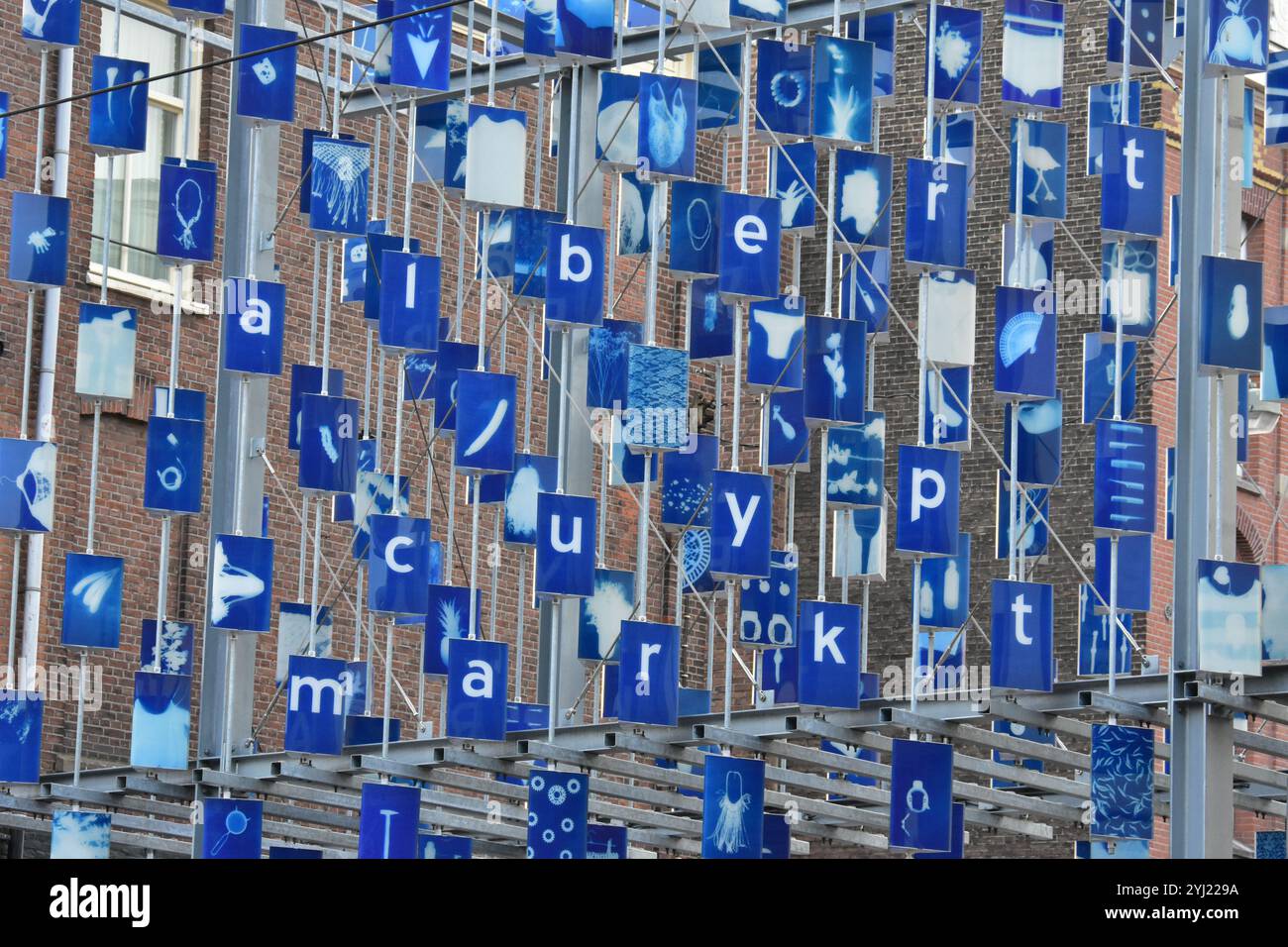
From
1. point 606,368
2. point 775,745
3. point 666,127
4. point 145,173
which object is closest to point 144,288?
point 145,173

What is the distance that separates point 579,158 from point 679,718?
385cm

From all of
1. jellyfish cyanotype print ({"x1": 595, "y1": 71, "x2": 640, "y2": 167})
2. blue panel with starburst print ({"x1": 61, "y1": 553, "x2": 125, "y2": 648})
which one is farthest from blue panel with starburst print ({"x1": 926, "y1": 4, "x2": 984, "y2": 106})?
blue panel with starburst print ({"x1": 61, "y1": 553, "x2": 125, "y2": 648})

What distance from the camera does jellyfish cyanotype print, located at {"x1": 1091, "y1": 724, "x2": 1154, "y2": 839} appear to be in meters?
13.9

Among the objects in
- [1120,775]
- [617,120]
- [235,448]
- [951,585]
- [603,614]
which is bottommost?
[1120,775]

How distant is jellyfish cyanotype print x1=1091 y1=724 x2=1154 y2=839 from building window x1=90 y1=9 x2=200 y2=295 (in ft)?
35.6

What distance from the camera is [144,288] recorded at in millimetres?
22359

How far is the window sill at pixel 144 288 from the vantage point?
2211 cm

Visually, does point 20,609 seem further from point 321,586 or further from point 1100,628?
point 1100,628

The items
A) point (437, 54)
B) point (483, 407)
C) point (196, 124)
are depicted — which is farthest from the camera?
point (196, 124)

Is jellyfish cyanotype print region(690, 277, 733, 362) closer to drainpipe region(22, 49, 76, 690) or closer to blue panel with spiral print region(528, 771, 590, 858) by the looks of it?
blue panel with spiral print region(528, 771, 590, 858)

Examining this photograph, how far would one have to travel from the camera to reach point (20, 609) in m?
21.5

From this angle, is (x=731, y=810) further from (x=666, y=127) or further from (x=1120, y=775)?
(x=666, y=127)

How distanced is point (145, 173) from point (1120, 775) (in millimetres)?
11650

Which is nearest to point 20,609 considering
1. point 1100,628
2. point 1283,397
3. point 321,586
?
point 321,586
